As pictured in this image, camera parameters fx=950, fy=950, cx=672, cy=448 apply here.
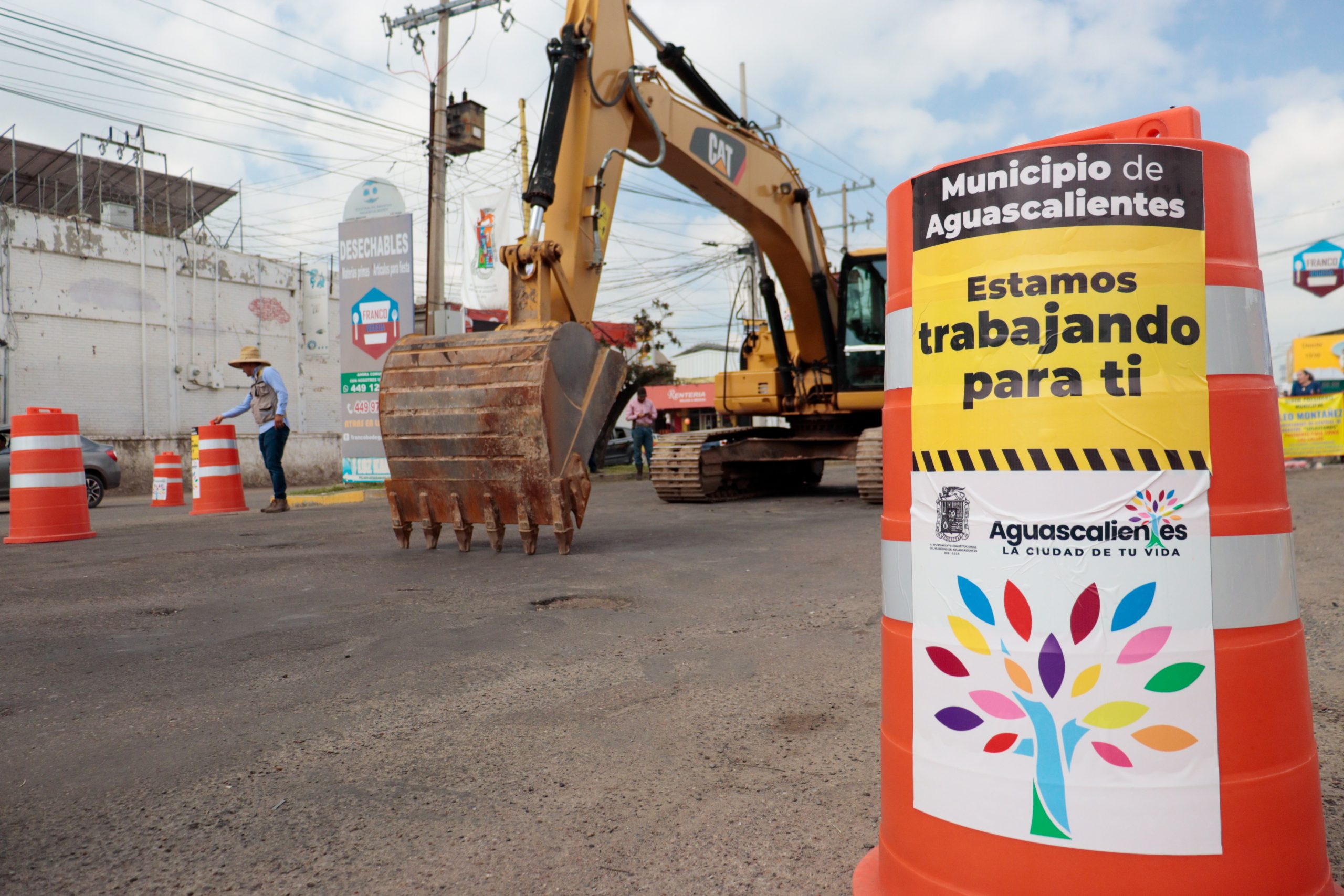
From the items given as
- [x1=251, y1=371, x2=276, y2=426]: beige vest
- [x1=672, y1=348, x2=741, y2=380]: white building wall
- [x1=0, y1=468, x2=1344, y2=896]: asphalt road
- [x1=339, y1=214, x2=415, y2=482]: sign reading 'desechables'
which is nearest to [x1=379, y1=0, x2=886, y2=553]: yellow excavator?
[x1=0, y1=468, x2=1344, y2=896]: asphalt road

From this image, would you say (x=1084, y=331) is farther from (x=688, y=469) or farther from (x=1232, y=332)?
(x=688, y=469)

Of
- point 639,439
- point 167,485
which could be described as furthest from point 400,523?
point 639,439

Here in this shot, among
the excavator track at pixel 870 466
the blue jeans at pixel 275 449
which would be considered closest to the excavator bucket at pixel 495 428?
the excavator track at pixel 870 466

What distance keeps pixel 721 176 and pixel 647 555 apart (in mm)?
4983

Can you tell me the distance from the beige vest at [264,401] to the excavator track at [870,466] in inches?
266

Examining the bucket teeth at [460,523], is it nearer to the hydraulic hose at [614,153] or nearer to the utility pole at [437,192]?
the hydraulic hose at [614,153]

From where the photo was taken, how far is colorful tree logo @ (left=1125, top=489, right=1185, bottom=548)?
1.68 meters

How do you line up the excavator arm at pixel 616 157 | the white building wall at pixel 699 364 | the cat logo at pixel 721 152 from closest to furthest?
the excavator arm at pixel 616 157 < the cat logo at pixel 721 152 < the white building wall at pixel 699 364

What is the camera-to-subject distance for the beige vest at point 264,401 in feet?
36.1

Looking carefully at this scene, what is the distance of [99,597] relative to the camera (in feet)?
18.1

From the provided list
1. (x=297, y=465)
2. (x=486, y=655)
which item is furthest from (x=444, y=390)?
(x=297, y=465)

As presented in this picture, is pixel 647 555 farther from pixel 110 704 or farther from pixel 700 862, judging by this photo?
pixel 700 862

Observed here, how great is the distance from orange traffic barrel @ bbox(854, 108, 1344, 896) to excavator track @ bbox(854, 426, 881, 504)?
28.6 ft

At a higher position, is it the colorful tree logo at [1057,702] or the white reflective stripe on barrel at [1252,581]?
the white reflective stripe on barrel at [1252,581]
